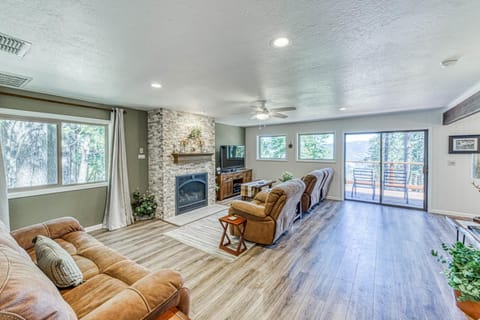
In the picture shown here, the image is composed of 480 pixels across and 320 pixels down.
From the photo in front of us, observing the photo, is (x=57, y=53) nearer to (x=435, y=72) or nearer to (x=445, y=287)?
(x=435, y=72)

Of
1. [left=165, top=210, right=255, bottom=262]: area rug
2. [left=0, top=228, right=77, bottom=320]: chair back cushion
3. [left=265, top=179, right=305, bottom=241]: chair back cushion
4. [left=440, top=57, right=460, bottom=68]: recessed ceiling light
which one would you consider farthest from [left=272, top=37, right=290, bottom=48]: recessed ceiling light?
[left=165, top=210, right=255, bottom=262]: area rug

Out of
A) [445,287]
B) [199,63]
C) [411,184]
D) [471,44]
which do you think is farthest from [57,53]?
[411,184]

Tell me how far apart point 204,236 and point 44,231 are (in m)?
2.21

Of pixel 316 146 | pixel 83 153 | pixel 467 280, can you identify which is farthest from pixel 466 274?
pixel 316 146

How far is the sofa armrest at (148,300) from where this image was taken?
1.09m

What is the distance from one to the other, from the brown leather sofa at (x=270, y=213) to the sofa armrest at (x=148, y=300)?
2.01 metres

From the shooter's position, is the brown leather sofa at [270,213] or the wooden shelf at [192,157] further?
the wooden shelf at [192,157]

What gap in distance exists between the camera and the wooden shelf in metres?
4.85

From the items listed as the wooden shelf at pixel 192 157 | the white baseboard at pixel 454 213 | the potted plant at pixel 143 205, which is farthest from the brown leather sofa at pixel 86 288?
the white baseboard at pixel 454 213

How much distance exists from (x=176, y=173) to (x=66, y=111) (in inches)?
93.2

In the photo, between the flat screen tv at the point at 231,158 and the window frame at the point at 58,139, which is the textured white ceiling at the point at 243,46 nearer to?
the window frame at the point at 58,139

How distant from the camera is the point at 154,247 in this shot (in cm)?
337

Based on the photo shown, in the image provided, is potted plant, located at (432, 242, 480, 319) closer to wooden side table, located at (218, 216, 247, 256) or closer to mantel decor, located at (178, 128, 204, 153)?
wooden side table, located at (218, 216, 247, 256)

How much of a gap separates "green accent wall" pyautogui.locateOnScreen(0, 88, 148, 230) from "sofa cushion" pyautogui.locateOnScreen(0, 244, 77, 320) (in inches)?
128
